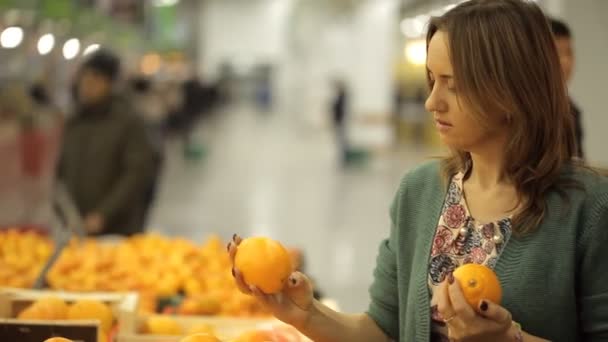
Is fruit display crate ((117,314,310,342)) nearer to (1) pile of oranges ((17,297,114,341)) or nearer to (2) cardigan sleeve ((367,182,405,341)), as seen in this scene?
(1) pile of oranges ((17,297,114,341))

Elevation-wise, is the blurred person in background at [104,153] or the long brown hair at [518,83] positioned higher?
the long brown hair at [518,83]

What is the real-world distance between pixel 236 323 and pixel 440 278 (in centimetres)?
126

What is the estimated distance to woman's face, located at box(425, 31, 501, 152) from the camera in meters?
1.68

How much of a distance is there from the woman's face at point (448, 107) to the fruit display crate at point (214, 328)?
0.81 metres

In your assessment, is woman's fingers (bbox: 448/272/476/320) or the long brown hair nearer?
woman's fingers (bbox: 448/272/476/320)

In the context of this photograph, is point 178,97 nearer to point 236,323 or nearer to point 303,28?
point 303,28

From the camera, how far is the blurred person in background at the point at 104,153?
5.44 metres

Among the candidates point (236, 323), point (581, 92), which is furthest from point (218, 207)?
point (236, 323)

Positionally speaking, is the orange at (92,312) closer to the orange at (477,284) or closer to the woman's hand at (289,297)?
the woman's hand at (289,297)

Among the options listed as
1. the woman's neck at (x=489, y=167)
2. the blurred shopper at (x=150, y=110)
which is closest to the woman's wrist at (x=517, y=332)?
the woman's neck at (x=489, y=167)

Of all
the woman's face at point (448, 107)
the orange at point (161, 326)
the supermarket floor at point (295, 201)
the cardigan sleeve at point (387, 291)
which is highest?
the woman's face at point (448, 107)

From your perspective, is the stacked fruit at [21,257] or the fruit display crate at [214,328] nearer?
the fruit display crate at [214,328]

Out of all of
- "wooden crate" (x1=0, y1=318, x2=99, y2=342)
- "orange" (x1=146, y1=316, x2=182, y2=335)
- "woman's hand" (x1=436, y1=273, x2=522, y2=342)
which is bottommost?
"orange" (x1=146, y1=316, x2=182, y2=335)

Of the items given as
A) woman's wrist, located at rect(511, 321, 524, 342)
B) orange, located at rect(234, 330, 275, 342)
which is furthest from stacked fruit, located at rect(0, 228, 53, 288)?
woman's wrist, located at rect(511, 321, 524, 342)
